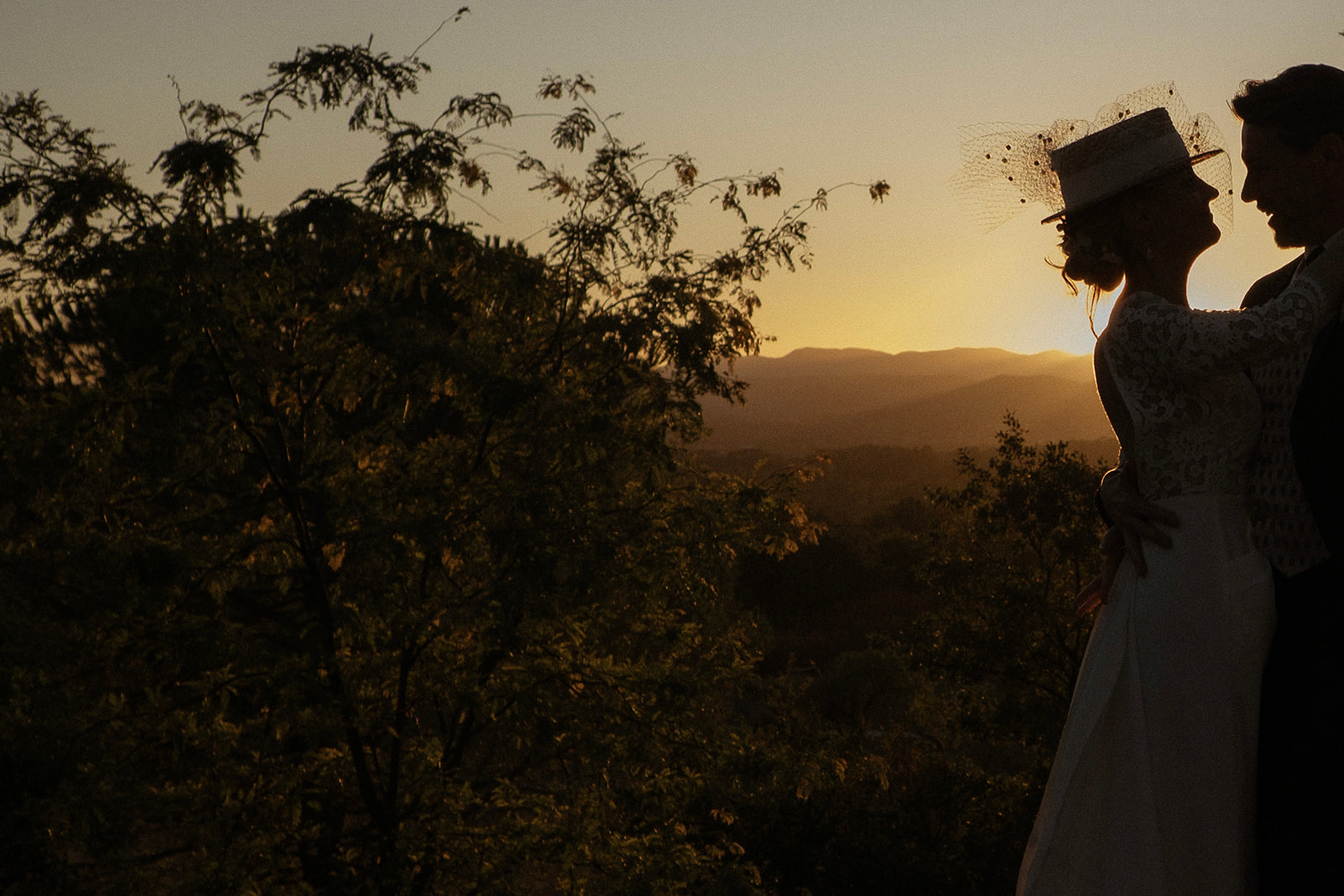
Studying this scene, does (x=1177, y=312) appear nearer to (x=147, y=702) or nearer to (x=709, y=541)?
(x=709, y=541)

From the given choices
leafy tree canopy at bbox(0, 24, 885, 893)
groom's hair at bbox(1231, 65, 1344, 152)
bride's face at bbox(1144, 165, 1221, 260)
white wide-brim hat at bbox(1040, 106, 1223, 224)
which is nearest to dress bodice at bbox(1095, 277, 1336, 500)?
bride's face at bbox(1144, 165, 1221, 260)

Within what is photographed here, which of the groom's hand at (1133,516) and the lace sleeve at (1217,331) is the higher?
the lace sleeve at (1217,331)

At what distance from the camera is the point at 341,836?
9.42 m

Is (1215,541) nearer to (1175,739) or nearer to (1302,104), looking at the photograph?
(1175,739)

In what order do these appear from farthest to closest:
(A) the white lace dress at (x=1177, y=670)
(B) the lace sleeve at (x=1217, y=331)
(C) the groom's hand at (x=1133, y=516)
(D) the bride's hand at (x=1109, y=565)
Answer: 1. (D) the bride's hand at (x=1109, y=565)
2. (C) the groom's hand at (x=1133, y=516)
3. (A) the white lace dress at (x=1177, y=670)
4. (B) the lace sleeve at (x=1217, y=331)

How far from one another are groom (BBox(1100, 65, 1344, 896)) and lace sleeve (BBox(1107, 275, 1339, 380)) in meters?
0.14

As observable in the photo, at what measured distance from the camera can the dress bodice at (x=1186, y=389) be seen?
8.09ft

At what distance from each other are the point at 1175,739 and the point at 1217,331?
876 millimetres

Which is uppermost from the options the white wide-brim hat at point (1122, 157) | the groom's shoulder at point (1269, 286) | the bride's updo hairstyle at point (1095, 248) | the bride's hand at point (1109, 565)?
the white wide-brim hat at point (1122, 157)

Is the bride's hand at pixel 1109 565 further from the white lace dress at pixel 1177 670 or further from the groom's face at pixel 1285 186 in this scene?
the groom's face at pixel 1285 186

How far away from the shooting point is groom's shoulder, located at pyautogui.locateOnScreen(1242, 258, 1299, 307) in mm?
2855

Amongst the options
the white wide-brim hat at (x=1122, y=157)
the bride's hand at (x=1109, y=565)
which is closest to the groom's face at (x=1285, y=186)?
the white wide-brim hat at (x=1122, y=157)

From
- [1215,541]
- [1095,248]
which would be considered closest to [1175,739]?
[1215,541]

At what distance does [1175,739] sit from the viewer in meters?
2.59
